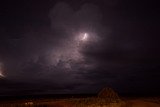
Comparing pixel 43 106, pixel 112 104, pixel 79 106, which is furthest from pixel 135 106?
pixel 43 106

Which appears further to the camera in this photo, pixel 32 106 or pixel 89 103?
pixel 32 106

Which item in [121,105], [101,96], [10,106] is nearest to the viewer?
[121,105]

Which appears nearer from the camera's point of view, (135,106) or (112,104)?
(112,104)

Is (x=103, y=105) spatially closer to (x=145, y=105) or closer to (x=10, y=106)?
(x=145, y=105)

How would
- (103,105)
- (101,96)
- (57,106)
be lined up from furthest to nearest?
(57,106)
(101,96)
(103,105)

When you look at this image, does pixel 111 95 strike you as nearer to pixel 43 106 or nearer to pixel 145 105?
pixel 145 105

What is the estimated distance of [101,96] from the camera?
117 feet

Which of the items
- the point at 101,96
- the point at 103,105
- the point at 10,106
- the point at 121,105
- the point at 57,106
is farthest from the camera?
the point at 57,106

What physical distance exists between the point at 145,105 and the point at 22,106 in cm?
1852

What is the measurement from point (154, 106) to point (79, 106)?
1289 centimetres

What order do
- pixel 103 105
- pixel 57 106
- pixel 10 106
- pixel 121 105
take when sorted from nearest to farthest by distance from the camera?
pixel 103 105 < pixel 121 105 < pixel 10 106 < pixel 57 106

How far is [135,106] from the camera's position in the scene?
118 ft

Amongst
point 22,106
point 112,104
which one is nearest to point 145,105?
point 112,104

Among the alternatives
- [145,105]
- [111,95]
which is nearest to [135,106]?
[145,105]
